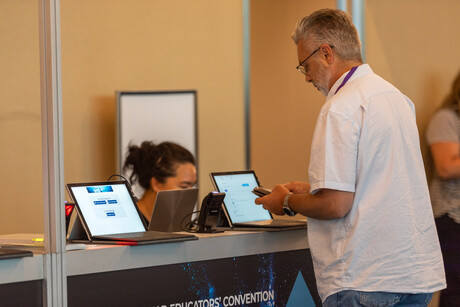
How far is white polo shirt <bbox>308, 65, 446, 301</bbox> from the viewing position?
2178mm

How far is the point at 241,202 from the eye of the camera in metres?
3.23

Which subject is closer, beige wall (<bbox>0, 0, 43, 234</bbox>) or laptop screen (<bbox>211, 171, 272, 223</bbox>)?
beige wall (<bbox>0, 0, 43, 234</bbox>)

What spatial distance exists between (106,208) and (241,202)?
2.28ft

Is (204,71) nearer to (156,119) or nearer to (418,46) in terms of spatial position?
(156,119)

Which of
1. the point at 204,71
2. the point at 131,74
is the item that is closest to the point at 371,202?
the point at 131,74

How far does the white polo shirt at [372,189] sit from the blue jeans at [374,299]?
2cm

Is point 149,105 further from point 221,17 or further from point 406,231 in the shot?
point 406,231

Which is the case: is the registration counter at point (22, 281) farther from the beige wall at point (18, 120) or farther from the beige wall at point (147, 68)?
the beige wall at point (147, 68)

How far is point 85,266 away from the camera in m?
2.39

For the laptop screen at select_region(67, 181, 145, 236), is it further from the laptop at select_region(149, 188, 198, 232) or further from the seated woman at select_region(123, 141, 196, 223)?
the seated woman at select_region(123, 141, 196, 223)

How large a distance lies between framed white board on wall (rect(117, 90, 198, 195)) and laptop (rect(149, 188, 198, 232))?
188 centimetres

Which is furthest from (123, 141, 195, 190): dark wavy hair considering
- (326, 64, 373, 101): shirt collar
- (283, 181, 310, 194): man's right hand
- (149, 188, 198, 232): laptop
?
(326, 64, 373, 101): shirt collar

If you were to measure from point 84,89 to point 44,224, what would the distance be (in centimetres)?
288

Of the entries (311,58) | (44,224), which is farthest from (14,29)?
(311,58)
